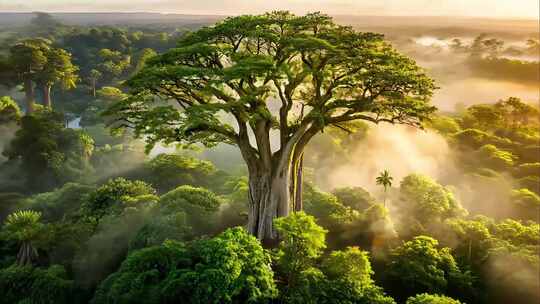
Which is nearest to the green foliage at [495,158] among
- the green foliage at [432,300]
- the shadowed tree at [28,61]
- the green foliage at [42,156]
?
the green foliage at [432,300]

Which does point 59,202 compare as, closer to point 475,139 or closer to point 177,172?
point 177,172

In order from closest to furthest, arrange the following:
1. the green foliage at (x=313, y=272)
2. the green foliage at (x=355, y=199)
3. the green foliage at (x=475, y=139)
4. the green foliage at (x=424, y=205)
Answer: the green foliage at (x=313, y=272), the green foliage at (x=424, y=205), the green foliage at (x=355, y=199), the green foliage at (x=475, y=139)

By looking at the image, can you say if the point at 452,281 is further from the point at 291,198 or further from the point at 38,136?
the point at 38,136

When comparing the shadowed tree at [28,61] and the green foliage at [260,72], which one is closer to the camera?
the green foliage at [260,72]

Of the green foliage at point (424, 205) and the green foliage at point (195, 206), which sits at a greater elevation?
the green foliage at point (195, 206)

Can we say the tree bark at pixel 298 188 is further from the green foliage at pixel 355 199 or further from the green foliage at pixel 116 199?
the green foliage at pixel 116 199

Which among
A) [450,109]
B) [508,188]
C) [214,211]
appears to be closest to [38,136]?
[214,211]

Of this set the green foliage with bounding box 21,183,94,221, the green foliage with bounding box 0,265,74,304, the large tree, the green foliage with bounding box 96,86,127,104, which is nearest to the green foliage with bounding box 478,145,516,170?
the large tree

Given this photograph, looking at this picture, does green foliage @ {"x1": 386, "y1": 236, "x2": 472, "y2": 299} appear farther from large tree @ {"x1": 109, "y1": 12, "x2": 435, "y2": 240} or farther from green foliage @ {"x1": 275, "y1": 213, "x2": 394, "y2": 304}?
large tree @ {"x1": 109, "y1": 12, "x2": 435, "y2": 240}
